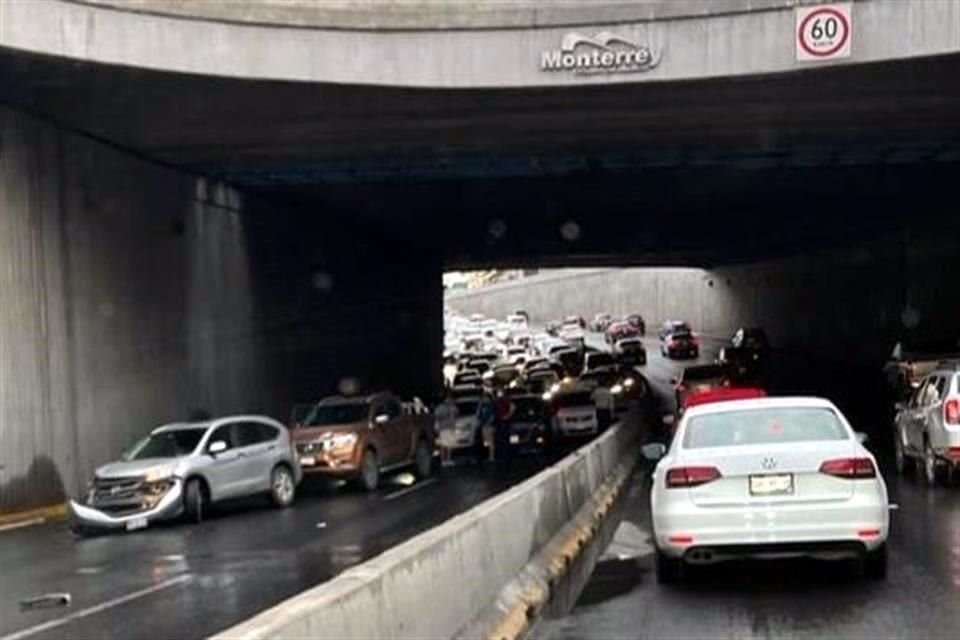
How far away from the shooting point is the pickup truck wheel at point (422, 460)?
29.5m

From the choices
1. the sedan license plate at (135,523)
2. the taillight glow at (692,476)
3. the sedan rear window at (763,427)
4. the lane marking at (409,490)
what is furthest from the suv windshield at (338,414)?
the taillight glow at (692,476)

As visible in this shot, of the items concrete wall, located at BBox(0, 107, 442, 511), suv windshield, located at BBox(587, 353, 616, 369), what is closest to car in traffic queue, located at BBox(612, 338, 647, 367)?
suv windshield, located at BBox(587, 353, 616, 369)

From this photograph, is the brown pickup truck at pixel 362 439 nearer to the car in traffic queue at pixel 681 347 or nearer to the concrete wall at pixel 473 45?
the concrete wall at pixel 473 45

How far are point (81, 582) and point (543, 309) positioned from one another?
116m

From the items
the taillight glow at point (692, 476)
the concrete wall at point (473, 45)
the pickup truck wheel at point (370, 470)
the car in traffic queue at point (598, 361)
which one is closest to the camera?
the taillight glow at point (692, 476)

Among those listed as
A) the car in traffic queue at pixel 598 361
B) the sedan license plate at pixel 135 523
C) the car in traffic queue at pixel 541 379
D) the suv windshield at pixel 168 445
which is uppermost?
the suv windshield at pixel 168 445

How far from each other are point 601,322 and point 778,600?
102m

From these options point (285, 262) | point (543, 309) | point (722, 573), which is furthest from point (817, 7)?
point (543, 309)

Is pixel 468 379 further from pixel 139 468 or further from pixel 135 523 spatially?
pixel 135 523

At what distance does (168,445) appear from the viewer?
22812 mm

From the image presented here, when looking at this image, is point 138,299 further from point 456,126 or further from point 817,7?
point 817,7

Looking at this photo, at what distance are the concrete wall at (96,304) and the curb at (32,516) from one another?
165mm

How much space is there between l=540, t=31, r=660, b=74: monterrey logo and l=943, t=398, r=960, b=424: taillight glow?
7245mm

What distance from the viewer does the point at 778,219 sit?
4872 centimetres
